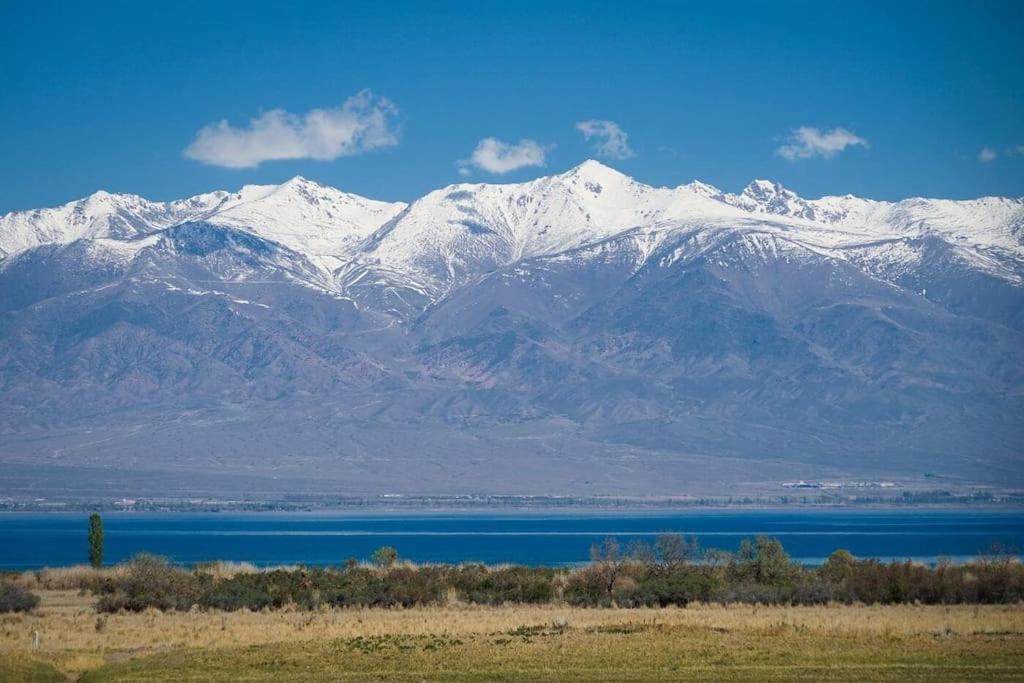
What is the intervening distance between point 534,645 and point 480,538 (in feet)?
359

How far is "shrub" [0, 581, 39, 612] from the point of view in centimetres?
5159

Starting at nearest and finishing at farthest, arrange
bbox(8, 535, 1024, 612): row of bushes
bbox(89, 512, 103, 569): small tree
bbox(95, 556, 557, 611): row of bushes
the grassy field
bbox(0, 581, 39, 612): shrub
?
the grassy field < bbox(0, 581, 39, 612): shrub < bbox(8, 535, 1024, 612): row of bushes < bbox(95, 556, 557, 611): row of bushes < bbox(89, 512, 103, 569): small tree

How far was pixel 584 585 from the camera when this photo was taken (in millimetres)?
57875

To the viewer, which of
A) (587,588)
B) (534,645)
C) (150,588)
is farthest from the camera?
(587,588)

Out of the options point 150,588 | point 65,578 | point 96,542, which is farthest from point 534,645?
point 96,542

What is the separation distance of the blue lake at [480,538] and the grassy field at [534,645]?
39.1 metres

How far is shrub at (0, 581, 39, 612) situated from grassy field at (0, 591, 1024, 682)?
5.43 ft

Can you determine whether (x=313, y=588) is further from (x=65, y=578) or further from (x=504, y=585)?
(x=65, y=578)

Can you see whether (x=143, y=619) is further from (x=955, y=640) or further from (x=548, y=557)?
(x=548, y=557)

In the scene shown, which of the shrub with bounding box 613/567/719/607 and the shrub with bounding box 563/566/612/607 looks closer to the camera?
the shrub with bounding box 613/567/719/607

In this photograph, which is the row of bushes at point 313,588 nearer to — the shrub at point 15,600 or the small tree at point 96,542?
the shrub at point 15,600

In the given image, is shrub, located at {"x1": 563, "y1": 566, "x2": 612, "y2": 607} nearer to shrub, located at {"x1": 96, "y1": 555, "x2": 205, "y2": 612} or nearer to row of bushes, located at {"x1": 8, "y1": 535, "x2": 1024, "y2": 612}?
row of bushes, located at {"x1": 8, "y1": 535, "x2": 1024, "y2": 612}

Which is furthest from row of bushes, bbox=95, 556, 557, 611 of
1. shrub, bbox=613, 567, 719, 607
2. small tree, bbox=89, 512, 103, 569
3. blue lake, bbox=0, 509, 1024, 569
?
blue lake, bbox=0, 509, 1024, 569

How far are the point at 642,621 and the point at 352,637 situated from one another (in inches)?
342
